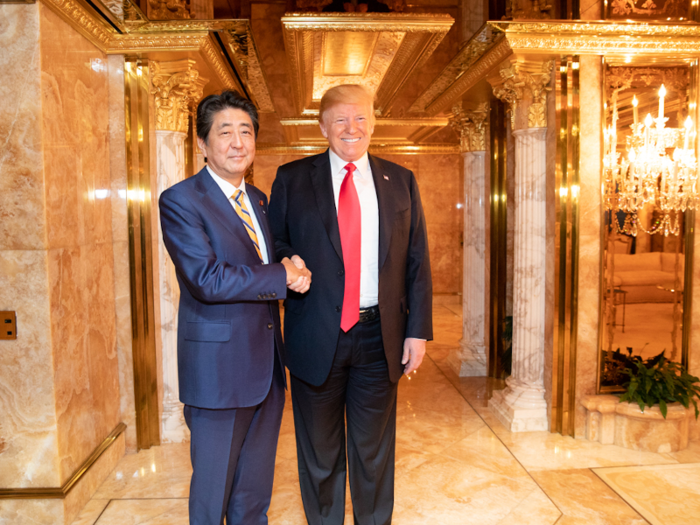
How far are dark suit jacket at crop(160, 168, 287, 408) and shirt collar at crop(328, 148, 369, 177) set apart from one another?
543 millimetres

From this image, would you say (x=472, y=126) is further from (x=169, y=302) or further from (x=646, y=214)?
(x=169, y=302)

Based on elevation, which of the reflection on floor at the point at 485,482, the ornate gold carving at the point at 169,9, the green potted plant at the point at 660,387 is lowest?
the reflection on floor at the point at 485,482

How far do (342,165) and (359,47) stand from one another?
2307 millimetres

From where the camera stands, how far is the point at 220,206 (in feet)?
6.47

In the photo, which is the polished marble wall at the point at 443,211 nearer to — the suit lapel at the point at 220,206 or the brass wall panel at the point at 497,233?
the brass wall panel at the point at 497,233

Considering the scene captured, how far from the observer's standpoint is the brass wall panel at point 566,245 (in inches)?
156

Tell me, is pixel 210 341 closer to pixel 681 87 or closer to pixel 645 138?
pixel 645 138

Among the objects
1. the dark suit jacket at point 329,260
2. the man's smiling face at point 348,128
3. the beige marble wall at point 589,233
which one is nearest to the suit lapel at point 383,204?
the dark suit jacket at point 329,260

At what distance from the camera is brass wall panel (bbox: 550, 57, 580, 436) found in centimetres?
396

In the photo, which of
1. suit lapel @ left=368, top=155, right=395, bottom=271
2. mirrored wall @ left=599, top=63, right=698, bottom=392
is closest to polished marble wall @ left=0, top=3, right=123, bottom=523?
suit lapel @ left=368, top=155, right=395, bottom=271

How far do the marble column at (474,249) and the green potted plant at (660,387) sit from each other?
78.9 inches

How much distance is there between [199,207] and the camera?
1.91 metres

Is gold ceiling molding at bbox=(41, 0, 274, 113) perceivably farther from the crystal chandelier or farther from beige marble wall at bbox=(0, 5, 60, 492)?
the crystal chandelier

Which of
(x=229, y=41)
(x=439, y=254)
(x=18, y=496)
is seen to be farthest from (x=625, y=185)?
(x=439, y=254)
